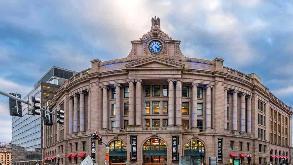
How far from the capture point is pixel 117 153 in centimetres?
10794

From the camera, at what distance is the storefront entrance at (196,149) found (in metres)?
107

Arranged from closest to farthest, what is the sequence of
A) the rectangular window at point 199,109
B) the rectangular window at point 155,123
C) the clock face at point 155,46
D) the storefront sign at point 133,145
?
the storefront sign at point 133,145, the rectangular window at point 155,123, the clock face at point 155,46, the rectangular window at point 199,109

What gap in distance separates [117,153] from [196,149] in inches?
660

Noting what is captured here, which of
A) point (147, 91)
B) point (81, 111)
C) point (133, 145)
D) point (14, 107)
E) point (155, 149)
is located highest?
point (147, 91)

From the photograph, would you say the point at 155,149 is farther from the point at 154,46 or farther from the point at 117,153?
the point at 154,46

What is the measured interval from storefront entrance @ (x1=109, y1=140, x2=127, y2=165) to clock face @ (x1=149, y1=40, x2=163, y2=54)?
20.8 m

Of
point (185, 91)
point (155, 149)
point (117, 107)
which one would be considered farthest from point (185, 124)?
point (117, 107)

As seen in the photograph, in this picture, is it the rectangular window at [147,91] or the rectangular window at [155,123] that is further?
the rectangular window at [147,91]

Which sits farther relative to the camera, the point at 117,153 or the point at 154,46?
the point at 154,46

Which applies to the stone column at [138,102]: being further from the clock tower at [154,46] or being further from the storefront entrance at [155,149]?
the clock tower at [154,46]

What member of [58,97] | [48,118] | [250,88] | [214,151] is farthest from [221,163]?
[48,118]

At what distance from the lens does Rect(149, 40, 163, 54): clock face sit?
360 feet

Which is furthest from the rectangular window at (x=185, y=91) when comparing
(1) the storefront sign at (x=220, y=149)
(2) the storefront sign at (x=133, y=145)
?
(2) the storefront sign at (x=133, y=145)

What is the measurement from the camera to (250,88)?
12444cm
